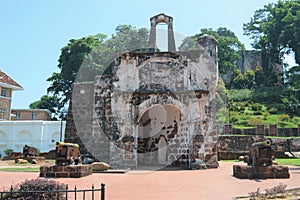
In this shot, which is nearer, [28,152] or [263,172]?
[263,172]

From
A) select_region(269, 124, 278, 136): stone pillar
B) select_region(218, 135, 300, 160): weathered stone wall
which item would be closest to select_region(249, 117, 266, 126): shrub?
select_region(269, 124, 278, 136): stone pillar

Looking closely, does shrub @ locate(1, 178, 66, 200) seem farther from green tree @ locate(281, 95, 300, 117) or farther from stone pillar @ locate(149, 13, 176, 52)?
green tree @ locate(281, 95, 300, 117)

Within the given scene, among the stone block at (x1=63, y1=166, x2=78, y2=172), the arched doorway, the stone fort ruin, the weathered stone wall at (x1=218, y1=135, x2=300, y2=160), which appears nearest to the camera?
the stone block at (x1=63, y1=166, x2=78, y2=172)

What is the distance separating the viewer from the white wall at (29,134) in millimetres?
28250

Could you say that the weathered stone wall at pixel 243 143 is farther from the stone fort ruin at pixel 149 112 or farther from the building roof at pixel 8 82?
the building roof at pixel 8 82

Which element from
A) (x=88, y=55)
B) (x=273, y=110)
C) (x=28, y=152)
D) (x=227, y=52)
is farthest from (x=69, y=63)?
(x=227, y=52)

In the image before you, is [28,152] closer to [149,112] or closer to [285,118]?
[149,112]

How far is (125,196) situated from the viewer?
6.91 metres

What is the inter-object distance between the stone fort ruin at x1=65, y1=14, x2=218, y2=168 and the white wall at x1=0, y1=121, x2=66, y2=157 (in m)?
11.3

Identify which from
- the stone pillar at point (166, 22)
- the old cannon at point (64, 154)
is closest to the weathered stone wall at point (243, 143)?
the stone pillar at point (166, 22)

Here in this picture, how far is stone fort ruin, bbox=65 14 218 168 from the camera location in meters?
14.7

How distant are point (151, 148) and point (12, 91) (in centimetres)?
2369

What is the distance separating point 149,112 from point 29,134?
1615 centimetres

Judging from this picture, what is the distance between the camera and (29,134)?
2862 centimetres
